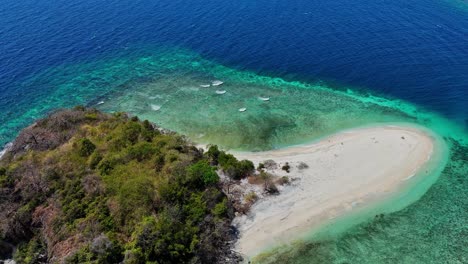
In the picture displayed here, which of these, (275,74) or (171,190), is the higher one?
(171,190)

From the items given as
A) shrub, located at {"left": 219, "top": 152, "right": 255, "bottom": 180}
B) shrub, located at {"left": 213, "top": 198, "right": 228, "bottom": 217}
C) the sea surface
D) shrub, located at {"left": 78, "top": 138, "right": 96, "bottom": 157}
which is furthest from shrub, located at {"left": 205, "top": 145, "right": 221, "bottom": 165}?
shrub, located at {"left": 78, "top": 138, "right": 96, "bottom": 157}

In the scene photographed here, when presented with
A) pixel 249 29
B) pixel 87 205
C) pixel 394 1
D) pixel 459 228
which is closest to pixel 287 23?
pixel 249 29

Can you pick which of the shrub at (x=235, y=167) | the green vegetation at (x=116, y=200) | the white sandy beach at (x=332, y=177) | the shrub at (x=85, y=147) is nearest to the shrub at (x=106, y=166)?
the green vegetation at (x=116, y=200)

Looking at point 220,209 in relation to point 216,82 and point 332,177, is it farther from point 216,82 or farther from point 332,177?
point 216,82

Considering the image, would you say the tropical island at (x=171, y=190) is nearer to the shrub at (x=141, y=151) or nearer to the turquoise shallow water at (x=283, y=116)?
the shrub at (x=141, y=151)

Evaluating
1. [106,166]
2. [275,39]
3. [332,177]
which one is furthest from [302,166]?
[275,39]

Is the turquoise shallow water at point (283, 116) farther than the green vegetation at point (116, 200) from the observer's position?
Yes

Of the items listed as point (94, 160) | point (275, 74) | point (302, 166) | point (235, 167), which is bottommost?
point (302, 166)
